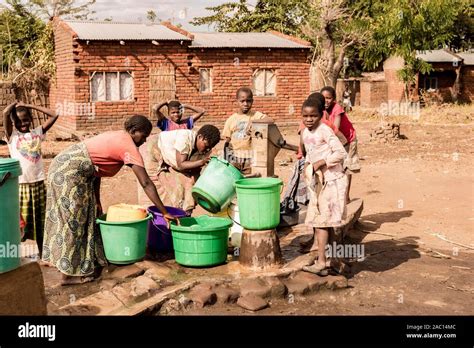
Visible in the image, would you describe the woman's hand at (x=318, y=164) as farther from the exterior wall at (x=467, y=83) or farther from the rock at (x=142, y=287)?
the exterior wall at (x=467, y=83)

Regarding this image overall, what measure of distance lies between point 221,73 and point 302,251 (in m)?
12.0

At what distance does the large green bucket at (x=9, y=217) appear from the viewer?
2791mm

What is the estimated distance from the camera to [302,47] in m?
17.8

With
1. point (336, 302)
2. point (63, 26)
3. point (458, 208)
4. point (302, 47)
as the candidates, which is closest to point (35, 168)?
point (336, 302)

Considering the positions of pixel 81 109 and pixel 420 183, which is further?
pixel 81 109

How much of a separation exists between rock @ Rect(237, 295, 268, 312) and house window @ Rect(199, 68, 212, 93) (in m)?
13.0

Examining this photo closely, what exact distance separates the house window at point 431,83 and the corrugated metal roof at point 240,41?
39.7ft

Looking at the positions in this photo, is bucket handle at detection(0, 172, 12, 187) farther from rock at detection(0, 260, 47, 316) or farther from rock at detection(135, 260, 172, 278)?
rock at detection(135, 260, 172, 278)

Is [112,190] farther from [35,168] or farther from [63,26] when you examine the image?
[63,26]

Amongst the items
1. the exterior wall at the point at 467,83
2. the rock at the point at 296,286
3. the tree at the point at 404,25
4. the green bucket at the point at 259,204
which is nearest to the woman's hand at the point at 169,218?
the green bucket at the point at 259,204

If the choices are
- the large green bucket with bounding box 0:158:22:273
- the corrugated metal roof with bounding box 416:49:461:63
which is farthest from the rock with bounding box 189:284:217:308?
the corrugated metal roof with bounding box 416:49:461:63

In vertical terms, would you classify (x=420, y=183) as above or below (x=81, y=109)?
below

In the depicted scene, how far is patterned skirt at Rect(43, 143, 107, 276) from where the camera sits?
4656 millimetres

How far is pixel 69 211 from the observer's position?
4.69 meters
